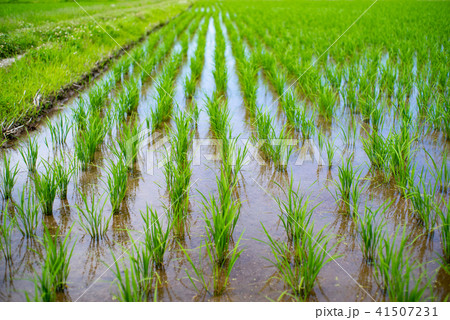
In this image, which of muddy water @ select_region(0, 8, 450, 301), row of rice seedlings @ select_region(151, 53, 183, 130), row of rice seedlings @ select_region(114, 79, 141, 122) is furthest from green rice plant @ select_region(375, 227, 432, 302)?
row of rice seedlings @ select_region(114, 79, 141, 122)

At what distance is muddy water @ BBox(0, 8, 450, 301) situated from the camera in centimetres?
176

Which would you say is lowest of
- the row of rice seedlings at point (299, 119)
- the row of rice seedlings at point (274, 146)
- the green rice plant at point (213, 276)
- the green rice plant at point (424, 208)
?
the green rice plant at point (213, 276)

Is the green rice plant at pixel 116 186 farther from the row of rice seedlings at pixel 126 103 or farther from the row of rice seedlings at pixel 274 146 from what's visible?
the row of rice seedlings at pixel 126 103

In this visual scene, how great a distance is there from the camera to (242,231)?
2217mm

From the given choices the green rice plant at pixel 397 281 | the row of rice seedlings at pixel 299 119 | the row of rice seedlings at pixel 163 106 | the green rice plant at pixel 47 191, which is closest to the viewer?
the green rice plant at pixel 397 281

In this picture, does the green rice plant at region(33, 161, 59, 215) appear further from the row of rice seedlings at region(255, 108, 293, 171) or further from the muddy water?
the row of rice seedlings at region(255, 108, 293, 171)

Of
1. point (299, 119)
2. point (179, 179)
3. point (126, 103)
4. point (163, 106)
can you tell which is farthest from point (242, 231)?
point (126, 103)

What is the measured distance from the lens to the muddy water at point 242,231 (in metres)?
1.76

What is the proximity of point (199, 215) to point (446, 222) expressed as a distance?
50.7 inches

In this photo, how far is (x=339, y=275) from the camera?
6.05ft

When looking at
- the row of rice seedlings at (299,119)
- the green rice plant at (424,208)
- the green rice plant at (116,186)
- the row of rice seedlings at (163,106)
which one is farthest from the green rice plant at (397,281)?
the row of rice seedlings at (163,106)

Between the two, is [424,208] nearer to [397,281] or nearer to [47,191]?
[397,281]

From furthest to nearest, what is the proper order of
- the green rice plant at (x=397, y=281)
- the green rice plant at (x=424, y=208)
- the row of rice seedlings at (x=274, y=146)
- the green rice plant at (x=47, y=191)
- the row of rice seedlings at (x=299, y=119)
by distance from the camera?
1. the row of rice seedlings at (x=299, y=119)
2. the row of rice seedlings at (x=274, y=146)
3. the green rice plant at (x=47, y=191)
4. the green rice plant at (x=424, y=208)
5. the green rice plant at (x=397, y=281)
